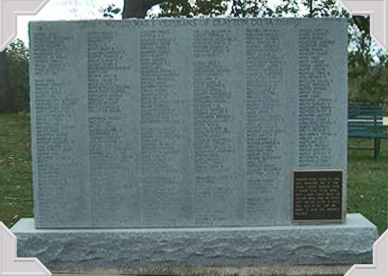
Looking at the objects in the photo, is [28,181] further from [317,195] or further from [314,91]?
[314,91]

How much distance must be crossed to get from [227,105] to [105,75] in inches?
43.7

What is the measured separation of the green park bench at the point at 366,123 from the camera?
536 inches

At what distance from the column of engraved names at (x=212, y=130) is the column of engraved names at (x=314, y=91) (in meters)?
0.64

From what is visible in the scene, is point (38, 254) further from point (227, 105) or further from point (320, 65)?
point (320, 65)

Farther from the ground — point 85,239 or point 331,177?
point 331,177

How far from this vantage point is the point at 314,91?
20.6 feet

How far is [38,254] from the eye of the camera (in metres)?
6.30

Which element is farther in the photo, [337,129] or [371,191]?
[371,191]

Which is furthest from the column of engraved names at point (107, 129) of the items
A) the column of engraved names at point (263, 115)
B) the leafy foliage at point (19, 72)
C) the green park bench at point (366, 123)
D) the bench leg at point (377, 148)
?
the leafy foliage at point (19, 72)

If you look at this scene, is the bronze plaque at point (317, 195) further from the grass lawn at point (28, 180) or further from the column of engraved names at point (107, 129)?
the column of engraved names at point (107, 129)

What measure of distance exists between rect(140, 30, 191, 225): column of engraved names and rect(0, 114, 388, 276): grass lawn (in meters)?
2.26

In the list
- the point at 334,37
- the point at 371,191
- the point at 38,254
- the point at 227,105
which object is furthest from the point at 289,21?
the point at 371,191

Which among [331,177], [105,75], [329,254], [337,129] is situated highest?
[105,75]

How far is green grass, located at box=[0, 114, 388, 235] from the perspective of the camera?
851 centimetres
